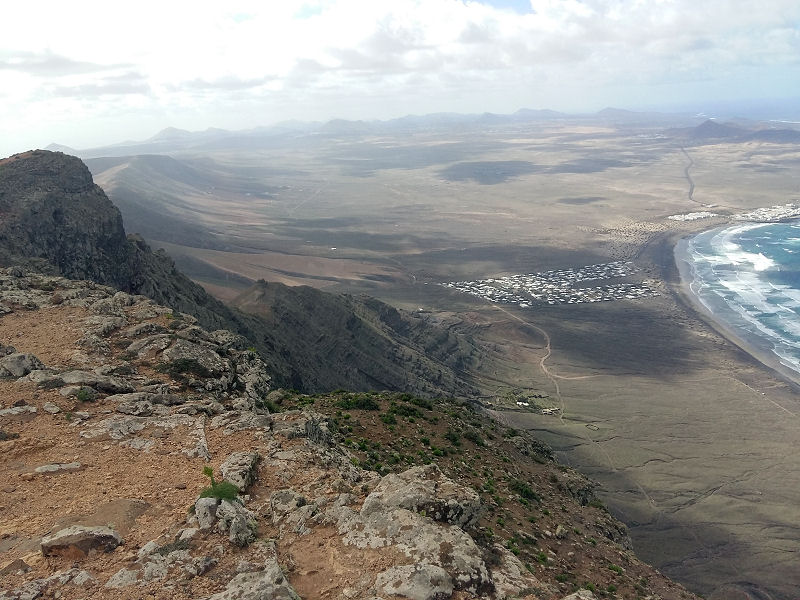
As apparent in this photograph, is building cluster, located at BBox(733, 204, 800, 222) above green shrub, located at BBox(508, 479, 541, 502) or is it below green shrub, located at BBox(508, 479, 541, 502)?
below

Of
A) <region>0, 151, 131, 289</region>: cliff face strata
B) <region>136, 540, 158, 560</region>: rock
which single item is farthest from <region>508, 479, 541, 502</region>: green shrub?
<region>0, 151, 131, 289</region>: cliff face strata

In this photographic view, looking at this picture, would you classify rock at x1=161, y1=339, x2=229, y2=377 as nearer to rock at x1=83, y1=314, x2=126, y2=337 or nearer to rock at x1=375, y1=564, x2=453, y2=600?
rock at x1=83, y1=314, x2=126, y2=337

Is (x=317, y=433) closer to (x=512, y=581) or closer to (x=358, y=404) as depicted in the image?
(x=512, y=581)

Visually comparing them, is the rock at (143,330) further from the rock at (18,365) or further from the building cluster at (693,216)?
the building cluster at (693,216)

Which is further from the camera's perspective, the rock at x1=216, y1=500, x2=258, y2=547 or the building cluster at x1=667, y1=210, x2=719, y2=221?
the building cluster at x1=667, y1=210, x2=719, y2=221

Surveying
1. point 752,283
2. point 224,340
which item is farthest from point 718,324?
point 224,340

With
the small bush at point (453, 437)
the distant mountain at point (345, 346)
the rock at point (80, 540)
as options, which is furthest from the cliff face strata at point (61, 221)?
the rock at point (80, 540)
